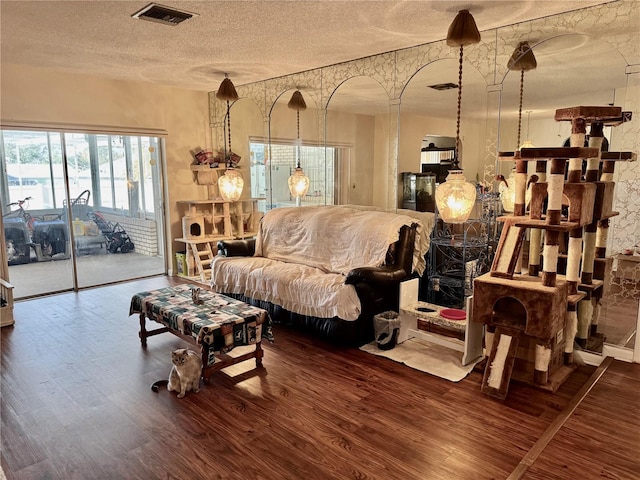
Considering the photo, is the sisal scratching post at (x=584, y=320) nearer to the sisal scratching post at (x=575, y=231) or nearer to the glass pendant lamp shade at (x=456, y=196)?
the sisal scratching post at (x=575, y=231)

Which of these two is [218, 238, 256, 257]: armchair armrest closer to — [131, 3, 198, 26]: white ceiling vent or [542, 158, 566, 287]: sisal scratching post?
[131, 3, 198, 26]: white ceiling vent

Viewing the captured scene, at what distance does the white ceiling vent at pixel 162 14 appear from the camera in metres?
2.92

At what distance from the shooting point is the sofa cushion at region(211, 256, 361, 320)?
138 inches

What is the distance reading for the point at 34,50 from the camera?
3.96 metres

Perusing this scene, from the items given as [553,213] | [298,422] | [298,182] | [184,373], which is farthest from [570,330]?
[298,182]

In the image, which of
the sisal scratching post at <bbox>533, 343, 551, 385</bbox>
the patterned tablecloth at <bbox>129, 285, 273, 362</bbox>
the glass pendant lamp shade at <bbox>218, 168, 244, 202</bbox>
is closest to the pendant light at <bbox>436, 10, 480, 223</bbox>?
the sisal scratching post at <bbox>533, 343, 551, 385</bbox>

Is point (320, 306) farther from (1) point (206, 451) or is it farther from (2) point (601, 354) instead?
(2) point (601, 354)

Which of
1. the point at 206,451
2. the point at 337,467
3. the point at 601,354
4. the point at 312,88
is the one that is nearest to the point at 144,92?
the point at 312,88

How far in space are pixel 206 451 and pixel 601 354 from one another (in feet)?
9.17

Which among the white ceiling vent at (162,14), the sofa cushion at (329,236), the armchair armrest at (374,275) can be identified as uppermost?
the white ceiling vent at (162,14)

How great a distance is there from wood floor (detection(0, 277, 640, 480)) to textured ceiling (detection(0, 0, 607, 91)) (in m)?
2.52

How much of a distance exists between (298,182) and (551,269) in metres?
3.03

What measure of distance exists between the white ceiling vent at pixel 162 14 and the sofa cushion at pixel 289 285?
2.22 metres

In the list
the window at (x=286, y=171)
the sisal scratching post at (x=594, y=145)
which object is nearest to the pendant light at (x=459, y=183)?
the sisal scratching post at (x=594, y=145)
